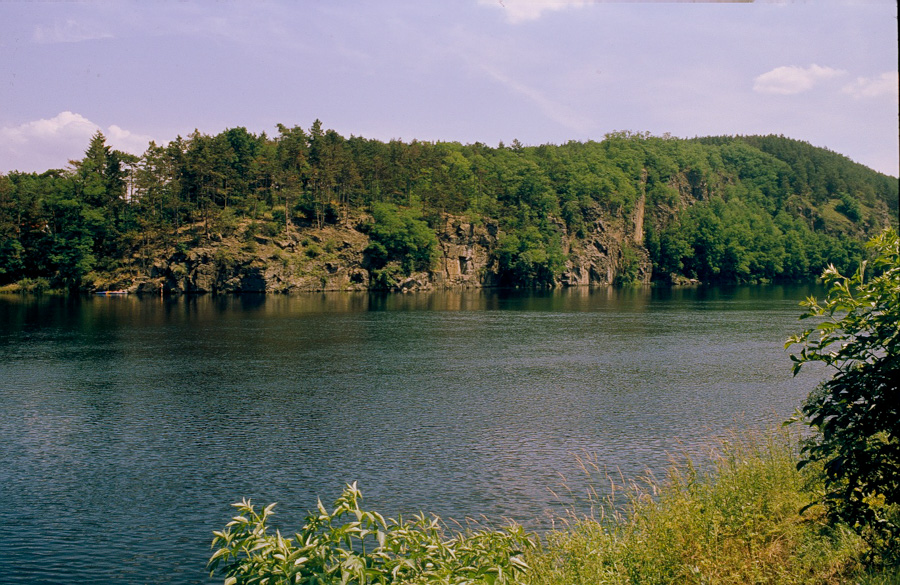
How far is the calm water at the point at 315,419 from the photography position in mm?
19891

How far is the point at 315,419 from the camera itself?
1246 inches

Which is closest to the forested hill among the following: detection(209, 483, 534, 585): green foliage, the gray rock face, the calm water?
the gray rock face

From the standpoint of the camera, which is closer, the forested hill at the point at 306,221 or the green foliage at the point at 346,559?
the green foliage at the point at 346,559

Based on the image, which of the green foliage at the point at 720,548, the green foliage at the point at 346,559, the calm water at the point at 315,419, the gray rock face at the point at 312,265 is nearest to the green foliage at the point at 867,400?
the green foliage at the point at 720,548

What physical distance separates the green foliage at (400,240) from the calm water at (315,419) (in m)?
73.0

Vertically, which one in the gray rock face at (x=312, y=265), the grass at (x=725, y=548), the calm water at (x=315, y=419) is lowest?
the calm water at (x=315, y=419)

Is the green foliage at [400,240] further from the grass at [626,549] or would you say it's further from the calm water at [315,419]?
the grass at [626,549]

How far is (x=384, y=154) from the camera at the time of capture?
157875 millimetres

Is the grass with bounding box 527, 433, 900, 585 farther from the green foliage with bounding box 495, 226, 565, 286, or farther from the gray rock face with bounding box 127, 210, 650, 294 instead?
the green foliage with bounding box 495, 226, 565, 286

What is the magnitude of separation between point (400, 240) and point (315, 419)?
108001mm

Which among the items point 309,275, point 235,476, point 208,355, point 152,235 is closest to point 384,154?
point 309,275

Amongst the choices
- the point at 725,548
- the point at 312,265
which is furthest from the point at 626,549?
the point at 312,265

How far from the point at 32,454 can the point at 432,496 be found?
14814 millimetres

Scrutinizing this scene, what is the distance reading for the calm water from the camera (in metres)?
19.9
